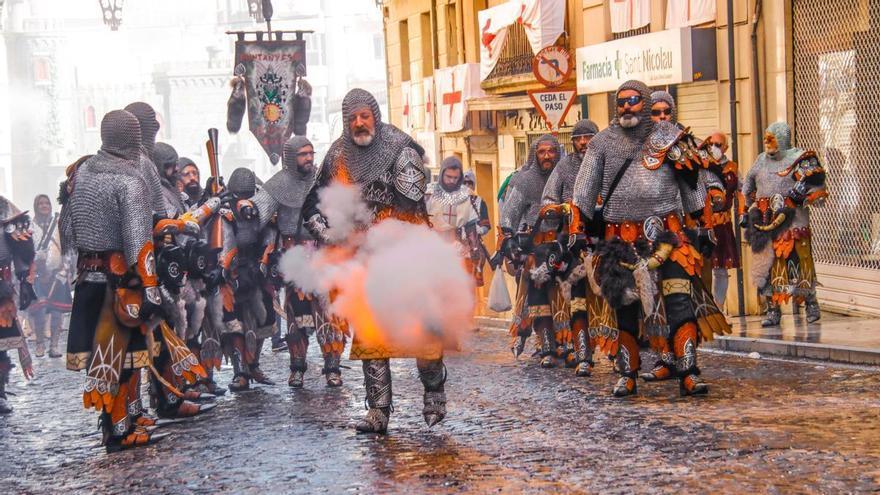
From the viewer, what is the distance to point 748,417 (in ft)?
33.6

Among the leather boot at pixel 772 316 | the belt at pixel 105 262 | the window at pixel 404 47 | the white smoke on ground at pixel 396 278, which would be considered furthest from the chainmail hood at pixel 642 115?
the window at pixel 404 47

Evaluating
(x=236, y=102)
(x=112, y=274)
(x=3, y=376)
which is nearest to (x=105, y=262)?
(x=112, y=274)

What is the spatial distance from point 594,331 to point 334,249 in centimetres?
259

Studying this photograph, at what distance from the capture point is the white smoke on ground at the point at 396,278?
1052 centimetres

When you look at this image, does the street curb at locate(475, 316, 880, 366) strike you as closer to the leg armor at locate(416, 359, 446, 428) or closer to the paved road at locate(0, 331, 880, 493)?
the paved road at locate(0, 331, 880, 493)

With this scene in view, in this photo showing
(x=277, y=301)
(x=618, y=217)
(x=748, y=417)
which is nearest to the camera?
(x=748, y=417)

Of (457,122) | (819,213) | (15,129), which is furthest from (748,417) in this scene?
(15,129)

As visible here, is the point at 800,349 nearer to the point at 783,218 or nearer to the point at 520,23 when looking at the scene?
the point at 783,218

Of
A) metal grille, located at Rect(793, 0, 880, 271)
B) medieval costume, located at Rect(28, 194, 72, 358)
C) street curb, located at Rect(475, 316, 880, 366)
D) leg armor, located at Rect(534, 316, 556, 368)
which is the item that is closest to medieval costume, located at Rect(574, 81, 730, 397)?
street curb, located at Rect(475, 316, 880, 366)

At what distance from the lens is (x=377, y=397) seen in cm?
1048

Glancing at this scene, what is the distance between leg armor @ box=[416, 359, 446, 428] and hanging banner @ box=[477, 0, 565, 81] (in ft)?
52.7

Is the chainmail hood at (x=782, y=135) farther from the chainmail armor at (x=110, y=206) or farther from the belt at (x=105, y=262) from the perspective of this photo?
the belt at (x=105, y=262)

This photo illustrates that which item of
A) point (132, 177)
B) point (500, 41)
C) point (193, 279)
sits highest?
point (500, 41)

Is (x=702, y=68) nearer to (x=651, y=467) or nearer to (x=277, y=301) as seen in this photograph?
(x=277, y=301)
